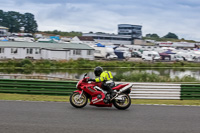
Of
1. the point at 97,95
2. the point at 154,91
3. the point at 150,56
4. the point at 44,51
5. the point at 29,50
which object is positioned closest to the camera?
the point at 97,95

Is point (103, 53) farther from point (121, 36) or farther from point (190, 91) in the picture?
point (121, 36)

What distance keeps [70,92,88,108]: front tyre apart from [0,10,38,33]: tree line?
141157 millimetres

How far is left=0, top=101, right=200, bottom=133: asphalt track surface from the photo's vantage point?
7828 millimetres

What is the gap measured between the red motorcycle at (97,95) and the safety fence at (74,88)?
→ 4.69m

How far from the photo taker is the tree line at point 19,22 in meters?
148

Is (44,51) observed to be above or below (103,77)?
above

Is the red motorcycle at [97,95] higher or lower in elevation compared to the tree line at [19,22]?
lower

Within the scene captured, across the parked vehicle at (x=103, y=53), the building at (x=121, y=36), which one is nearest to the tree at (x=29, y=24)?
the building at (x=121, y=36)

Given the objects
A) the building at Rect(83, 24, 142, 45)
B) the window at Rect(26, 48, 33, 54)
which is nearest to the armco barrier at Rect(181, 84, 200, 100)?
the window at Rect(26, 48, 33, 54)

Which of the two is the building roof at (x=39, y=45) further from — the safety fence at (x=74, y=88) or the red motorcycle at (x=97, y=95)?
the red motorcycle at (x=97, y=95)

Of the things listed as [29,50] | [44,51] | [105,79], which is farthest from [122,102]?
[44,51]

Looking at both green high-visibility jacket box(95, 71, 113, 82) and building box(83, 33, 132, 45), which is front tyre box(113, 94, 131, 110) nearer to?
green high-visibility jacket box(95, 71, 113, 82)

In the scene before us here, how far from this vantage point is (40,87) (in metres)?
15.8

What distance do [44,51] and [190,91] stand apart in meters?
41.8
